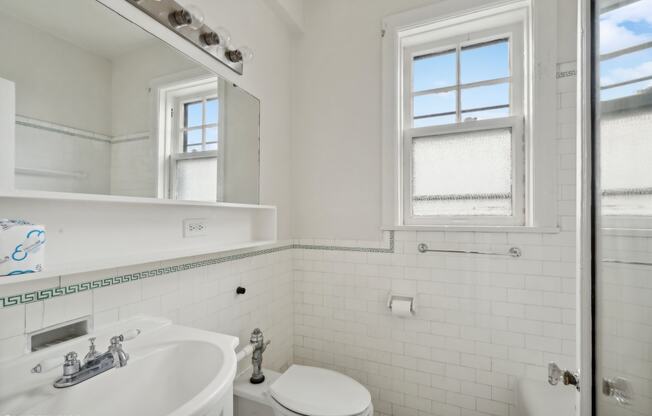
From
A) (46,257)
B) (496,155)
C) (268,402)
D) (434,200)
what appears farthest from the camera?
(434,200)

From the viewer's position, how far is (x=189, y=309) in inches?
50.9

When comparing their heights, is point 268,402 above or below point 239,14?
below

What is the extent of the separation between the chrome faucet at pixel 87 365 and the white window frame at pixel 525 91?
1.42 metres

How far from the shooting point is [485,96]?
5.79 ft

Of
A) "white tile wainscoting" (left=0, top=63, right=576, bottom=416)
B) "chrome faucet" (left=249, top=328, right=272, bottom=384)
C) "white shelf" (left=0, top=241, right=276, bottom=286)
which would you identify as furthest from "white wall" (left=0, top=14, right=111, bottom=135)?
"chrome faucet" (left=249, top=328, right=272, bottom=384)

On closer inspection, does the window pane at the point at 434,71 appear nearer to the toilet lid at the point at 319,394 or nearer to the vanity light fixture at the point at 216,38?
the vanity light fixture at the point at 216,38

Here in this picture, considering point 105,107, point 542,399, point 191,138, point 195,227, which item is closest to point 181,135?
point 191,138

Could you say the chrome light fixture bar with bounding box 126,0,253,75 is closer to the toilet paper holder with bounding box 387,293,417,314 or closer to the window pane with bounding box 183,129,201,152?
the window pane with bounding box 183,129,201,152

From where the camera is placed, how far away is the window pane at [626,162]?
56cm

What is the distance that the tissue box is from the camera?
0.65 meters

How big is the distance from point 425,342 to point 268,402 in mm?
945

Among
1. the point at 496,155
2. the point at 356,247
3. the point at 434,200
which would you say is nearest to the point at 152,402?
the point at 356,247

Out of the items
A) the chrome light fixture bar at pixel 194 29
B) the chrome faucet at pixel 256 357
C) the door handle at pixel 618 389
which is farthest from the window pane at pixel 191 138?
the door handle at pixel 618 389

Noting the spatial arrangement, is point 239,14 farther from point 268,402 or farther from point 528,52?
point 268,402
